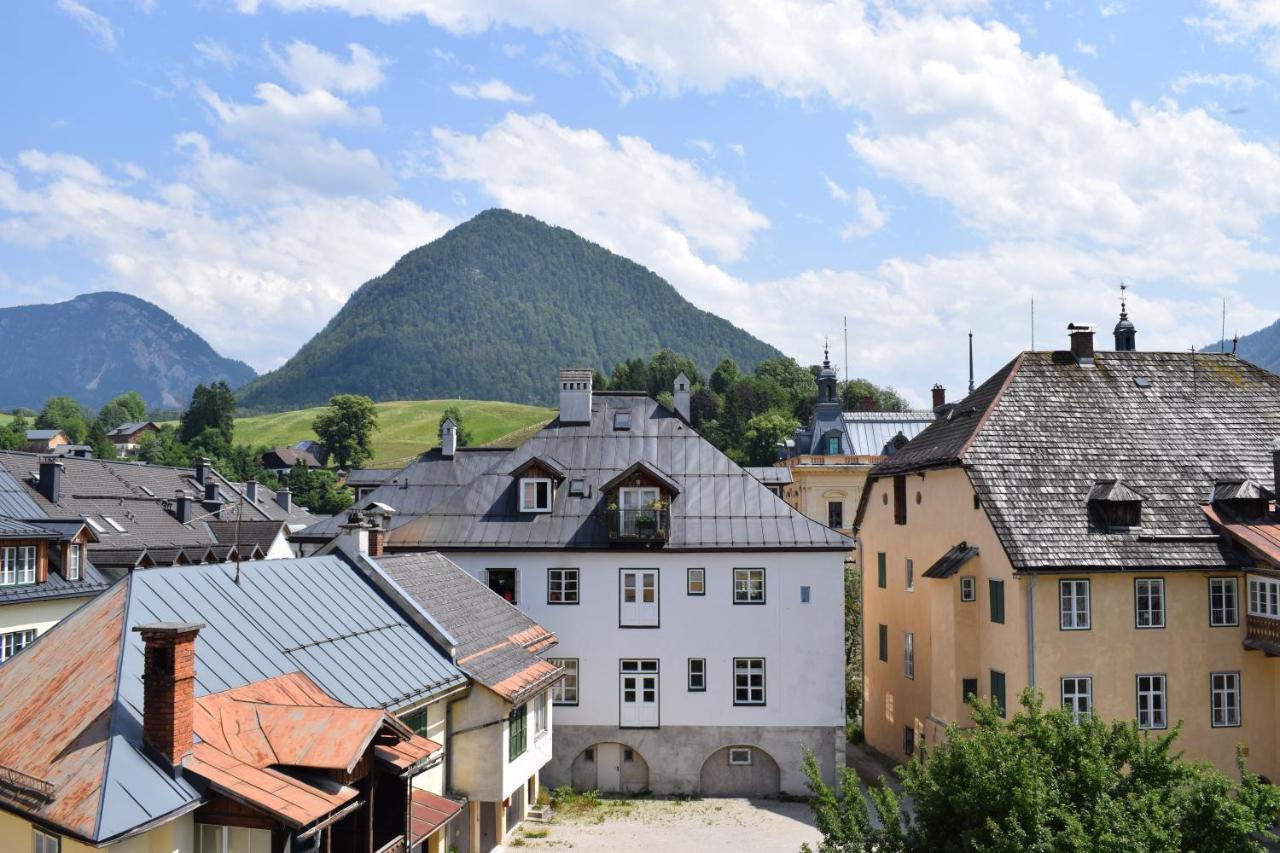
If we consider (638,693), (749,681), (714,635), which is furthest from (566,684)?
(749,681)

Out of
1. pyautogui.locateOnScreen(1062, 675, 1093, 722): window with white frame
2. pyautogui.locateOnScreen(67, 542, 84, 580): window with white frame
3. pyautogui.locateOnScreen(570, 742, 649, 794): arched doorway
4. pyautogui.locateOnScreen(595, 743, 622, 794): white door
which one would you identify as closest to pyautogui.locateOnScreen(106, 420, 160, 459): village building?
pyautogui.locateOnScreen(67, 542, 84, 580): window with white frame

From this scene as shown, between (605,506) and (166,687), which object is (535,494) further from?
(166,687)

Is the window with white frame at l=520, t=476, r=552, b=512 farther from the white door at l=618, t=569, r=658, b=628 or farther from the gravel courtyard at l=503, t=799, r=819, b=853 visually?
the gravel courtyard at l=503, t=799, r=819, b=853

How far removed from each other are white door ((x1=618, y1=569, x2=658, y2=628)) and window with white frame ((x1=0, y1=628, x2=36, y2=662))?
19607 millimetres

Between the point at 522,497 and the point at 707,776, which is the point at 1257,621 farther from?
the point at 522,497

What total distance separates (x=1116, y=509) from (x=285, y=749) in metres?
24.6

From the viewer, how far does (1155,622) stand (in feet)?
103

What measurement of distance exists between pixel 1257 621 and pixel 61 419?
172 m

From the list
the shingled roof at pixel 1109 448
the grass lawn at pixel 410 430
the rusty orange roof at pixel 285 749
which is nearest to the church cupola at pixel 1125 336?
the shingled roof at pixel 1109 448

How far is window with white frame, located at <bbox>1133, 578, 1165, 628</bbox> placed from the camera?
31406 millimetres

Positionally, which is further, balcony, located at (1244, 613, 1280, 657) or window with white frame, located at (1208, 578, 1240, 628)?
window with white frame, located at (1208, 578, 1240, 628)

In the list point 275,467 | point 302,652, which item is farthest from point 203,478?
point 275,467

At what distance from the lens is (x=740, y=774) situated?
1387 inches

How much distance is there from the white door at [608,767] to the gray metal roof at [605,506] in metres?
6.52
